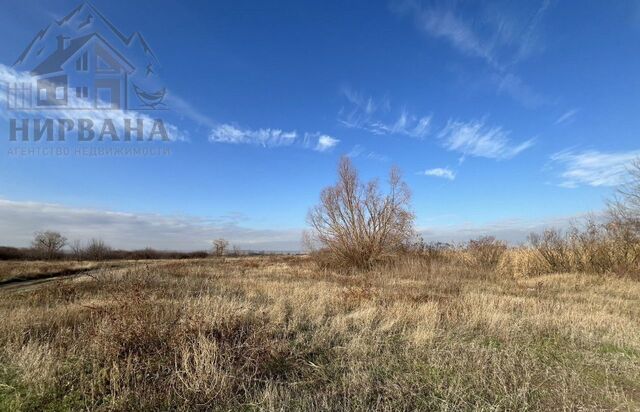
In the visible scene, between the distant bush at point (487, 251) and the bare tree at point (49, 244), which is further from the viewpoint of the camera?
the bare tree at point (49, 244)

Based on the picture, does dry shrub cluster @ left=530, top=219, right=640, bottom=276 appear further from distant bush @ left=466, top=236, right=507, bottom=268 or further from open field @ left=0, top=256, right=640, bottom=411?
open field @ left=0, top=256, right=640, bottom=411

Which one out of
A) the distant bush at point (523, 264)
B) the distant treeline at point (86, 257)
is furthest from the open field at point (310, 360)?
the distant treeline at point (86, 257)

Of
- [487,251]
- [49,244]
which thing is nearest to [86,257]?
[49,244]

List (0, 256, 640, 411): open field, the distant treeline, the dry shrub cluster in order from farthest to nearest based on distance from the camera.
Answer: the distant treeline, the dry shrub cluster, (0, 256, 640, 411): open field

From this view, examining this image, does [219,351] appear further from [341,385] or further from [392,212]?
[392,212]

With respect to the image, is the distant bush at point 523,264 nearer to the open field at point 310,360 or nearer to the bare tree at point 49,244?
the open field at point 310,360

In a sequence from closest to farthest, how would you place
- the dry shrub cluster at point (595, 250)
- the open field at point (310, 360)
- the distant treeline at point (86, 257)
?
1. the open field at point (310, 360)
2. the dry shrub cluster at point (595, 250)
3. the distant treeline at point (86, 257)

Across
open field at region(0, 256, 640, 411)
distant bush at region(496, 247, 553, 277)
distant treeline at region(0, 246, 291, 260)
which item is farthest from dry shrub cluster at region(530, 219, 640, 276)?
distant treeline at region(0, 246, 291, 260)

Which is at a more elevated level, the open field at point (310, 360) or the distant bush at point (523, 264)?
the open field at point (310, 360)

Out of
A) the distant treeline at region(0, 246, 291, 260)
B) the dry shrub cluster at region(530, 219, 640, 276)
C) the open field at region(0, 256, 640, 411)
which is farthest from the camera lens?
the distant treeline at region(0, 246, 291, 260)

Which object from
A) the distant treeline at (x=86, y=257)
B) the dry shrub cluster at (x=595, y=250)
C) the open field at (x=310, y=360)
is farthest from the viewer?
the distant treeline at (x=86, y=257)

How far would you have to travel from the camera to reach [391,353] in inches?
194

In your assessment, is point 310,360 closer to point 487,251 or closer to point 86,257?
point 487,251

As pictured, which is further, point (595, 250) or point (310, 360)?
point (595, 250)
